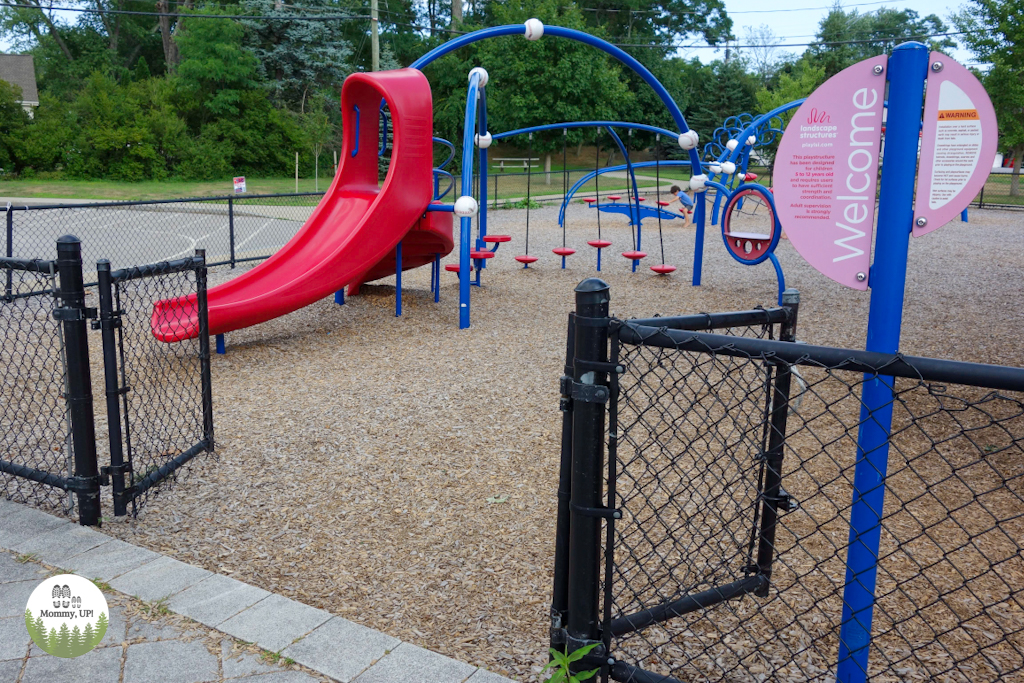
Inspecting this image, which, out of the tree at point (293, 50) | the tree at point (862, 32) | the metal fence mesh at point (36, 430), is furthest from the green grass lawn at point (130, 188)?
the tree at point (862, 32)

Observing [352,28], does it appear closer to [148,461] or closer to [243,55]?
[243,55]

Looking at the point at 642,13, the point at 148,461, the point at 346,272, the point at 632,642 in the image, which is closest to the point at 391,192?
the point at 346,272

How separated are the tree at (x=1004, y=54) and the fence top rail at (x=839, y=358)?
28.2 meters

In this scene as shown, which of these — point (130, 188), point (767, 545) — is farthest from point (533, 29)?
point (130, 188)

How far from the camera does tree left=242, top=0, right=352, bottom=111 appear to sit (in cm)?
3584

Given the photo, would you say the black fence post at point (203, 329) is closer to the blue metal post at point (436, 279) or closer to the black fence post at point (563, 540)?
the black fence post at point (563, 540)

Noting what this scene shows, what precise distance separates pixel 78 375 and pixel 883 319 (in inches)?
129

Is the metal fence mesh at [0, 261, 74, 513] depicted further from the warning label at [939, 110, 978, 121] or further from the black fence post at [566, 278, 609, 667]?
the warning label at [939, 110, 978, 121]

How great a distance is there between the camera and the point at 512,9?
1390 inches

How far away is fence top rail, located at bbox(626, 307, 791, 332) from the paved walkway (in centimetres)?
126

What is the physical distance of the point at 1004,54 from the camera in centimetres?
2556

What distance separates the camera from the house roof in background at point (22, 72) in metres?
38.9

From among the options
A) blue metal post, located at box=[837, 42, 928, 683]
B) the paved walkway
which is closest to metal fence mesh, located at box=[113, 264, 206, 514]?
the paved walkway

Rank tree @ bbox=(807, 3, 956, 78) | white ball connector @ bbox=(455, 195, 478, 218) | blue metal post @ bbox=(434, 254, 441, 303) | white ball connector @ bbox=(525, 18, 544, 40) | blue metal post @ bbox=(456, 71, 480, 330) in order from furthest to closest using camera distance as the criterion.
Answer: tree @ bbox=(807, 3, 956, 78)
blue metal post @ bbox=(434, 254, 441, 303)
white ball connector @ bbox=(525, 18, 544, 40)
blue metal post @ bbox=(456, 71, 480, 330)
white ball connector @ bbox=(455, 195, 478, 218)
